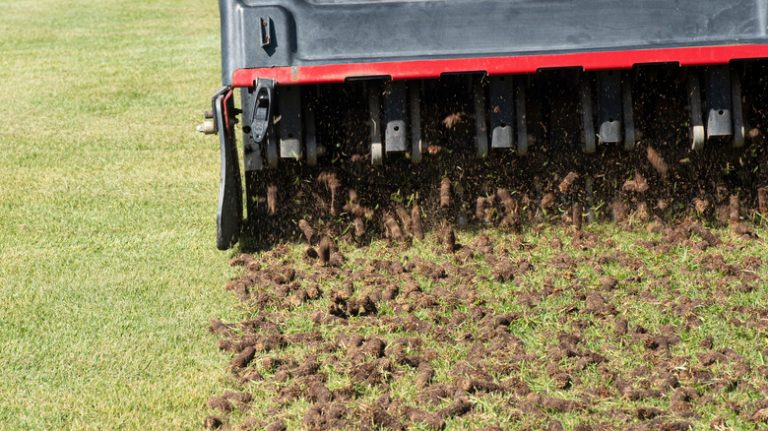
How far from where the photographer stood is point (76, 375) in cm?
468

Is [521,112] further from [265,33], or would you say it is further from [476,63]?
[265,33]

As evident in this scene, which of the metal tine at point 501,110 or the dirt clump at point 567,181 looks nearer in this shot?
the metal tine at point 501,110

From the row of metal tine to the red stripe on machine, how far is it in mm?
194

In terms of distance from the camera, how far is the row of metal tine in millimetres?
6102

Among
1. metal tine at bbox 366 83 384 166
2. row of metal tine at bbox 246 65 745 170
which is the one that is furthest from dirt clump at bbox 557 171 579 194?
metal tine at bbox 366 83 384 166

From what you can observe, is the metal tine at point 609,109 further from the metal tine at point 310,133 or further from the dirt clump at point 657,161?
the metal tine at point 310,133

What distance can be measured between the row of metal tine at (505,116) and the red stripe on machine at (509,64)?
Result: 0.19 m

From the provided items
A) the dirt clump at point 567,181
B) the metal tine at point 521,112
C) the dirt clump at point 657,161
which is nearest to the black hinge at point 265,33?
the metal tine at point 521,112

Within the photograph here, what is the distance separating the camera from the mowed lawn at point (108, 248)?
4.52m

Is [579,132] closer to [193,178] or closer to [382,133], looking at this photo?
[382,133]

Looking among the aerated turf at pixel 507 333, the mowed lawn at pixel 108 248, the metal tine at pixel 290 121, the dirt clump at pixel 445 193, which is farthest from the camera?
the dirt clump at pixel 445 193

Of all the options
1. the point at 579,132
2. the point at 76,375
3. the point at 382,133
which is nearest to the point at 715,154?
the point at 579,132

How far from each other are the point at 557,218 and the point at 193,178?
2.67 metres

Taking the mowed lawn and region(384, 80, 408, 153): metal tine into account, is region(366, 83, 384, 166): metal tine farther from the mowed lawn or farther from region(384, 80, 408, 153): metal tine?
the mowed lawn
